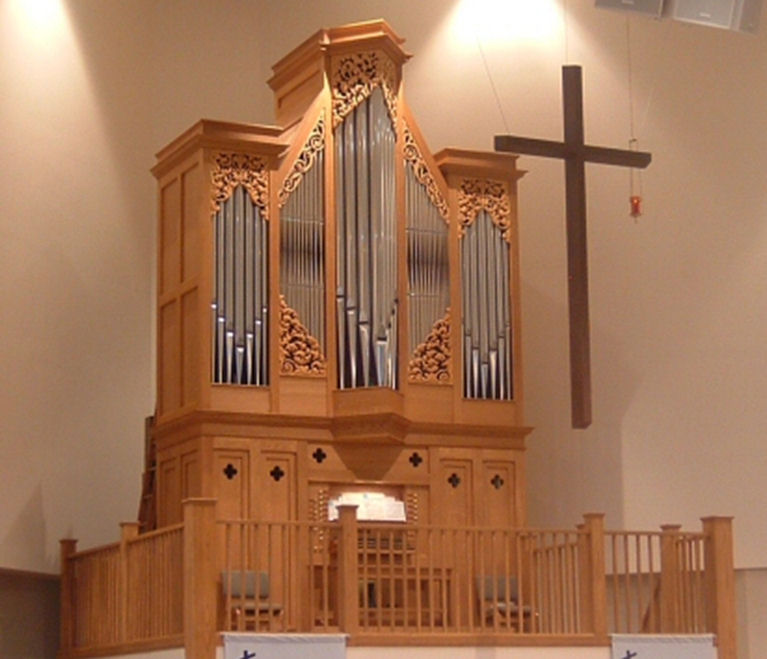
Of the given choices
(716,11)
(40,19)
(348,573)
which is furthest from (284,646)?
(40,19)

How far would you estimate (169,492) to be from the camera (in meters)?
14.0

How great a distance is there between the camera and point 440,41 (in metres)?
17.1

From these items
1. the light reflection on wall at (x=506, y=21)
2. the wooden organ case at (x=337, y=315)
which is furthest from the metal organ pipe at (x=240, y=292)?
the light reflection on wall at (x=506, y=21)

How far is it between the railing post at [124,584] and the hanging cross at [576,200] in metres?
3.53

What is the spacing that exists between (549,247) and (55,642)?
5.74 metres

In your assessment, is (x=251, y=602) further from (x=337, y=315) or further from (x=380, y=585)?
(x=337, y=315)

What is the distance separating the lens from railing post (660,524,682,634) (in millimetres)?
13070

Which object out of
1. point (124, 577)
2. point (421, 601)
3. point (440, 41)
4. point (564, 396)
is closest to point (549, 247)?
point (564, 396)

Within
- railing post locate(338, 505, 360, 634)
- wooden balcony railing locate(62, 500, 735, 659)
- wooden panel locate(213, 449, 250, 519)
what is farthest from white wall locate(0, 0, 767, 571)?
railing post locate(338, 505, 360, 634)

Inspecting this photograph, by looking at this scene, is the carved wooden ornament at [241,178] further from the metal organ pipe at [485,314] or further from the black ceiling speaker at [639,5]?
the black ceiling speaker at [639,5]

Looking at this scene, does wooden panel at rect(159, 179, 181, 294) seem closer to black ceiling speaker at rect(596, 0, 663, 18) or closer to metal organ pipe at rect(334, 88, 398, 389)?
metal organ pipe at rect(334, 88, 398, 389)

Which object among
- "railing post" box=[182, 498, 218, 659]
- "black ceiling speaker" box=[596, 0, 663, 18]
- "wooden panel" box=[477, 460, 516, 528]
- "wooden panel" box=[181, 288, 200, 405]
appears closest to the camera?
"railing post" box=[182, 498, 218, 659]

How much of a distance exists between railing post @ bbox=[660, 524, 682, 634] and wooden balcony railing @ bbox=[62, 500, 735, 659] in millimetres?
10

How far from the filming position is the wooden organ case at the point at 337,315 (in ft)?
45.1
